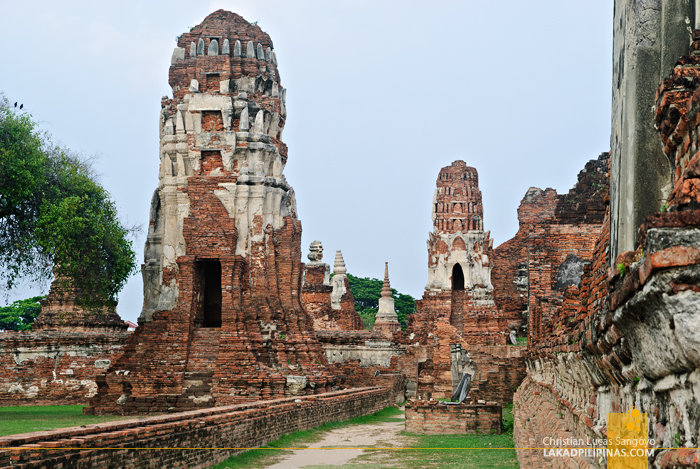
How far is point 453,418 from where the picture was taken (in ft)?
43.3

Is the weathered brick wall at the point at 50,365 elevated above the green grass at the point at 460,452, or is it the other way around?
the weathered brick wall at the point at 50,365

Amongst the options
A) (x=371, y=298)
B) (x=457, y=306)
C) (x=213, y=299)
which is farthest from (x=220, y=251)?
(x=371, y=298)

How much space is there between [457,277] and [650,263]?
31000 millimetres

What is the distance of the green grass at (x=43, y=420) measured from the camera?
10.7 meters

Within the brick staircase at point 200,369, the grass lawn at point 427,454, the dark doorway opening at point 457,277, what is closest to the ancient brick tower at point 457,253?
the dark doorway opening at point 457,277

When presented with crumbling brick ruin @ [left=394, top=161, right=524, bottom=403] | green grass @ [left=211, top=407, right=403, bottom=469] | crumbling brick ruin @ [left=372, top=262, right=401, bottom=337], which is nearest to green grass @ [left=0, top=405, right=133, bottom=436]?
green grass @ [left=211, top=407, right=403, bottom=469]

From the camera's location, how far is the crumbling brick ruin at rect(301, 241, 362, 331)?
26891mm

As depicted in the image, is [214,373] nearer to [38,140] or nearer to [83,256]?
[83,256]

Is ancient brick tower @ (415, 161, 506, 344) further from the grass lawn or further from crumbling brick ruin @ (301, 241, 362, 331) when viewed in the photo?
the grass lawn

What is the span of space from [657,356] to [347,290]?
2998 centimetres

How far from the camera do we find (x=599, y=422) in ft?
14.1

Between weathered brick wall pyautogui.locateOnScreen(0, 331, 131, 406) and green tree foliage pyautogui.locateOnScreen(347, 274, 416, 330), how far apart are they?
34370 millimetres

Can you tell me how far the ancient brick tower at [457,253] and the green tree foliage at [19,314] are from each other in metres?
19.0

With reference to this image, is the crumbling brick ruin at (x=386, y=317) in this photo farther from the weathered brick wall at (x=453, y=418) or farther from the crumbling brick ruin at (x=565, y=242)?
the weathered brick wall at (x=453, y=418)
